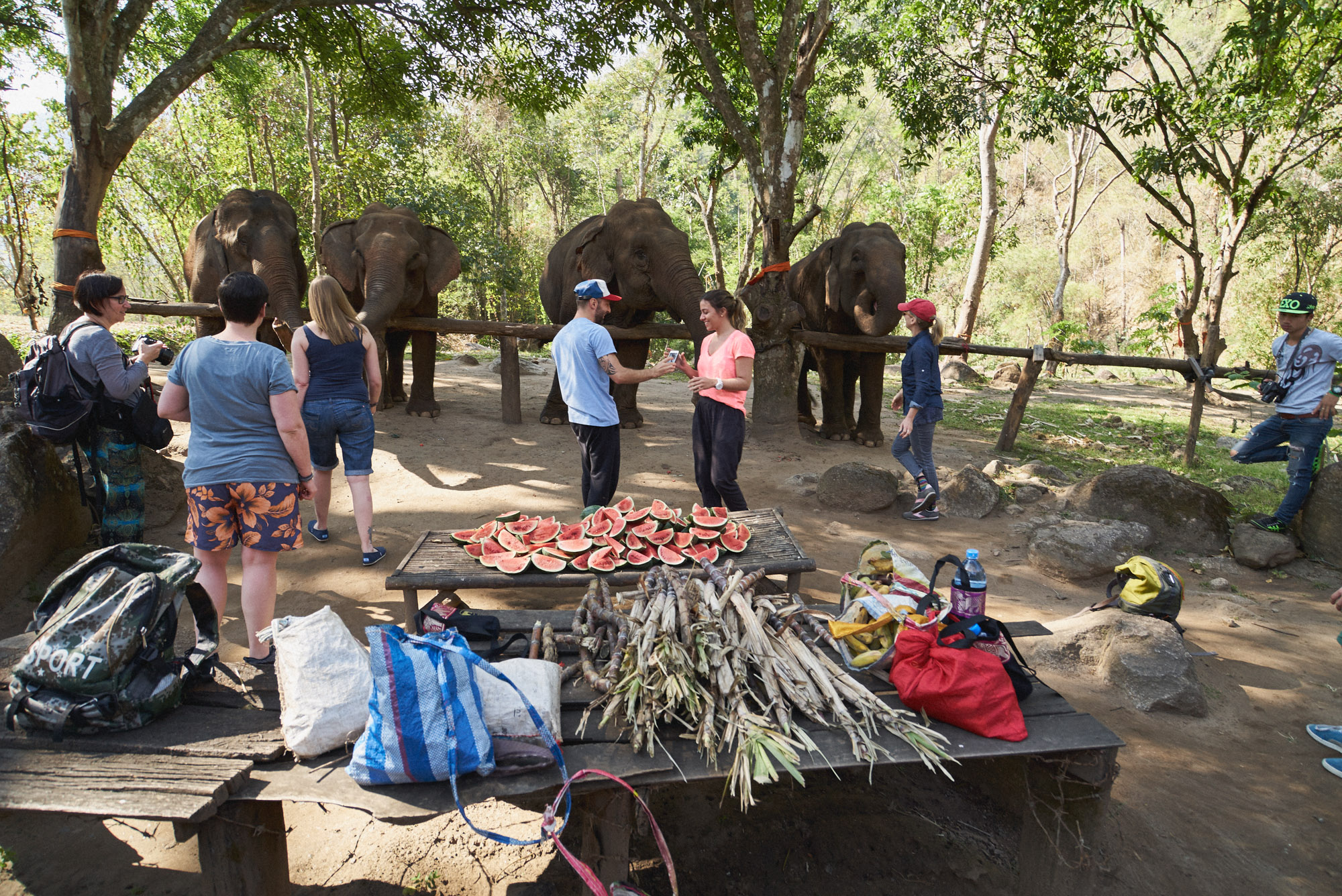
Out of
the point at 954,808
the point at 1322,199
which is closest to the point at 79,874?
the point at 954,808

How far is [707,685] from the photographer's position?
298cm

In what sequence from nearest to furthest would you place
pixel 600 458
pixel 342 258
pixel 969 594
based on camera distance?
pixel 969 594 → pixel 600 458 → pixel 342 258

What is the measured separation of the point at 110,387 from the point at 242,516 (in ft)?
5.38

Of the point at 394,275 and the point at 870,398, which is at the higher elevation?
the point at 394,275

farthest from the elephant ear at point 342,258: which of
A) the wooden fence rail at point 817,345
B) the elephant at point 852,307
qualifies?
the elephant at point 852,307

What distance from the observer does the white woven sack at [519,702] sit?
260 cm

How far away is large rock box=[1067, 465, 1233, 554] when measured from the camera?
21.0 ft

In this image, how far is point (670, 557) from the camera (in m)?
4.41

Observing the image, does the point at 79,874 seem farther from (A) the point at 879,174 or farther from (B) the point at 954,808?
(A) the point at 879,174

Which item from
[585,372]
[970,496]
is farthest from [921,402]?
[585,372]

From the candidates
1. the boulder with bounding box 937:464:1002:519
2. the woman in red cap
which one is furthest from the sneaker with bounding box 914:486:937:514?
the boulder with bounding box 937:464:1002:519

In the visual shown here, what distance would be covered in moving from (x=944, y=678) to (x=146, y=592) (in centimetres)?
308

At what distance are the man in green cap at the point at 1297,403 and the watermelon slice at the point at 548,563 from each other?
5.92 metres

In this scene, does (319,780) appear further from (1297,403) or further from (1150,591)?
(1297,403)
